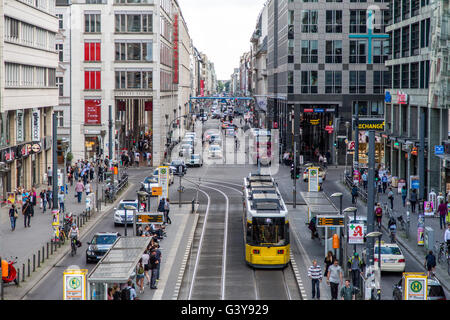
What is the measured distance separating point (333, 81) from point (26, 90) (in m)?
39.0

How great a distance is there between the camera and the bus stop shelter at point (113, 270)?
20.4m

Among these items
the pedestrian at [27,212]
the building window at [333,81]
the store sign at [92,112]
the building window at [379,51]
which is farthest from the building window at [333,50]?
the pedestrian at [27,212]

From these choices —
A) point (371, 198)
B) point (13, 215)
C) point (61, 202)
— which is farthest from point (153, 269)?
point (61, 202)

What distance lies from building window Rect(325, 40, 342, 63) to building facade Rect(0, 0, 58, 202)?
32.4 meters

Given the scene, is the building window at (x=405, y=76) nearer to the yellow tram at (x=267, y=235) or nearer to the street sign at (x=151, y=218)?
the street sign at (x=151, y=218)

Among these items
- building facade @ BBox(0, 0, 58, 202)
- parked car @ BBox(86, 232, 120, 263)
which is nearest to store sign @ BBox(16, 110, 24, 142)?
building facade @ BBox(0, 0, 58, 202)

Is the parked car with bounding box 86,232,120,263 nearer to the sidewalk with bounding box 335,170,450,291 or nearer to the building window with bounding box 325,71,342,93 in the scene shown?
the sidewalk with bounding box 335,170,450,291

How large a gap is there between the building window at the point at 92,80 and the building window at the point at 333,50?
1043 inches

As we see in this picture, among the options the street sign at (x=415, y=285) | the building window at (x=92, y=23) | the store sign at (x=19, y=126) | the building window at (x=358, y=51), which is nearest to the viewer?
the street sign at (x=415, y=285)

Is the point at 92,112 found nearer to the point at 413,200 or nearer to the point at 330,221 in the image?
the point at 413,200

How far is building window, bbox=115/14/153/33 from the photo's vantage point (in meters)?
81.0

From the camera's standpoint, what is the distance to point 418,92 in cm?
5638

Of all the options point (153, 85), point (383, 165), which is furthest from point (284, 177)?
point (153, 85)
